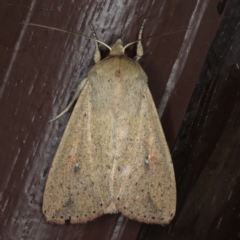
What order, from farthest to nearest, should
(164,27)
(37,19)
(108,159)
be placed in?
1. (108,159)
2. (164,27)
3. (37,19)

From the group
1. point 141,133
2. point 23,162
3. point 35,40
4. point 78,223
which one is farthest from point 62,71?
point 78,223

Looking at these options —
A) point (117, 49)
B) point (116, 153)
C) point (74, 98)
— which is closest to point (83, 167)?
point (116, 153)

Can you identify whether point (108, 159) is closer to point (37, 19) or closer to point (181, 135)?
point (181, 135)

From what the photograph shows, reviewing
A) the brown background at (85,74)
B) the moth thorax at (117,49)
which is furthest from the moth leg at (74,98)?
the moth thorax at (117,49)

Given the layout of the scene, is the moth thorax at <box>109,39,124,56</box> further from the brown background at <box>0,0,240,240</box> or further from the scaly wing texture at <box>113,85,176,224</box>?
the scaly wing texture at <box>113,85,176,224</box>

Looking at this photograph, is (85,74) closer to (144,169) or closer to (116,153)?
(116,153)

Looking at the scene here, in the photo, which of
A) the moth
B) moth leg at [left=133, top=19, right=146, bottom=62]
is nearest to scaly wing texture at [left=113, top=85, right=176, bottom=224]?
the moth

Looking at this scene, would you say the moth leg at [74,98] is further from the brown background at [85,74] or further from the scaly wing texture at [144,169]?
the scaly wing texture at [144,169]
